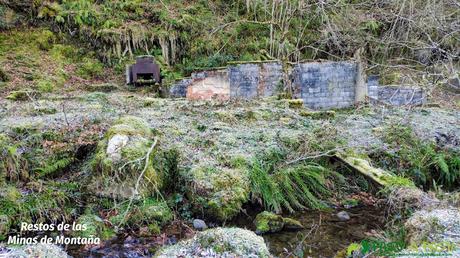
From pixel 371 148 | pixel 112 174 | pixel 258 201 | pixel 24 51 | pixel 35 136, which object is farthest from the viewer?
pixel 24 51

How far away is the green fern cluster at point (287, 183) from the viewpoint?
15.2ft

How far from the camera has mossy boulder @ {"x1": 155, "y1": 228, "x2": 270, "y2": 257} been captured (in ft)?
8.13

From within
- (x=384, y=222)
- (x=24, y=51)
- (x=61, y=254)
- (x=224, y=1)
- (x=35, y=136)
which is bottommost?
(x=384, y=222)

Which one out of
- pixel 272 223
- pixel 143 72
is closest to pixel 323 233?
pixel 272 223

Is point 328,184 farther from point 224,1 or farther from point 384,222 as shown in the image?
point 224,1

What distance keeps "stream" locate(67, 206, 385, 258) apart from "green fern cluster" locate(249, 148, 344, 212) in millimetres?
201

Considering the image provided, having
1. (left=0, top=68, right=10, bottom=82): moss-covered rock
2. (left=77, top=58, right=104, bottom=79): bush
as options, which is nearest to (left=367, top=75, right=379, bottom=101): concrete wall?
(left=77, top=58, right=104, bottom=79): bush

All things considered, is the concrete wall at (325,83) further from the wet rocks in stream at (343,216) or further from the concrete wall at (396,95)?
the wet rocks in stream at (343,216)

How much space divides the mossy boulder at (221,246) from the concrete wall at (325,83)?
319 inches

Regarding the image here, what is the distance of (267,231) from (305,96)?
6891 mm

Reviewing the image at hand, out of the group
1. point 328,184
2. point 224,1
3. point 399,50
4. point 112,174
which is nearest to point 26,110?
point 112,174

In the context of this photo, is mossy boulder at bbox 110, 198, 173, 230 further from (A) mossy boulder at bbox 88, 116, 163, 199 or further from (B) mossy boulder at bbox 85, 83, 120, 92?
(B) mossy boulder at bbox 85, 83, 120, 92

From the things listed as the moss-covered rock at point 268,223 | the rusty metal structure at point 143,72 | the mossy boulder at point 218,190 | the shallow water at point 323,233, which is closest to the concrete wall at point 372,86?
the shallow water at point 323,233

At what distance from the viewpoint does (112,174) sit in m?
4.27
